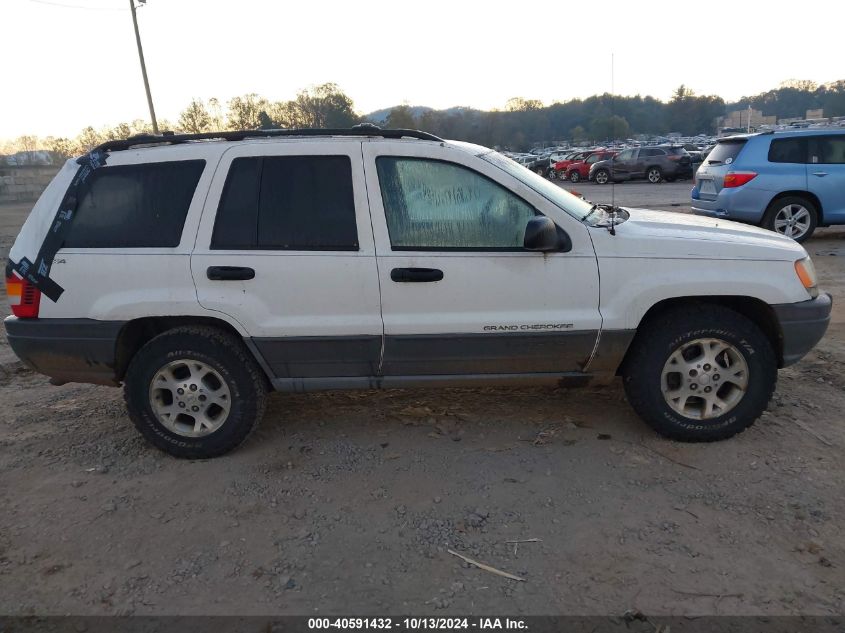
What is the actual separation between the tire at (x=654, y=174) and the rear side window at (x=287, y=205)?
2426cm

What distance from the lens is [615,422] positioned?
4.00 metres

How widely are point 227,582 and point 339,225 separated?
1924mm

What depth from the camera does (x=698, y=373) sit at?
358 centimetres

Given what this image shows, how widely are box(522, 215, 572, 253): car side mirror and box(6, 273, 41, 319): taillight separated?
2.86 m

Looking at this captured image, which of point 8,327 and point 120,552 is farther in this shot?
point 8,327

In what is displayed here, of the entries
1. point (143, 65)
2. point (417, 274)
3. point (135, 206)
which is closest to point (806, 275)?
point (417, 274)

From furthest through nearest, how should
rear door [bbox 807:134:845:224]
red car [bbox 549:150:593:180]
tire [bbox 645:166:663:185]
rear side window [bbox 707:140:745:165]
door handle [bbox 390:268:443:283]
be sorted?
1. red car [bbox 549:150:593:180]
2. tire [bbox 645:166:663:185]
3. rear side window [bbox 707:140:745:165]
4. rear door [bbox 807:134:845:224]
5. door handle [bbox 390:268:443:283]

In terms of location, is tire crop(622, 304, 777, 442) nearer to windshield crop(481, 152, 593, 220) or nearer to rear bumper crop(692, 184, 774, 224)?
windshield crop(481, 152, 593, 220)

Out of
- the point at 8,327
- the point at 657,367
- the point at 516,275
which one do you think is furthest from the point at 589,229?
the point at 8,327

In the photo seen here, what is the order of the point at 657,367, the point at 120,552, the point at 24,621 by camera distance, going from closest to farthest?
the point at 24,621, the point at 120,552, the point at 657,367

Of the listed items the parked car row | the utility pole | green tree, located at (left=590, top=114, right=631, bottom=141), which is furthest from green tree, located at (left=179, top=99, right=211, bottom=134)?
green tree, located at (left=590, top=114, right=631, bottom=141)

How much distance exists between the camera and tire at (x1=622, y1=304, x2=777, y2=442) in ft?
Answer: 11.6

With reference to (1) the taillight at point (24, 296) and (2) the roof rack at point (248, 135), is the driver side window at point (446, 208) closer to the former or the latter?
(2) the roof rack at point (248, 135)

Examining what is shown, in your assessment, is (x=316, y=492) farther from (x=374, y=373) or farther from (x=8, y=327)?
(x=8, y=327)
